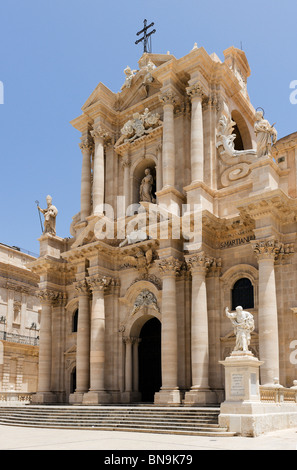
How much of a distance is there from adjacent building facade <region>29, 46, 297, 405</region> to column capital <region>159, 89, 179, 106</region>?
10cm

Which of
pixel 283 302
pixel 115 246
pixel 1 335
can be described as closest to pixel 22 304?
pixel 1 335

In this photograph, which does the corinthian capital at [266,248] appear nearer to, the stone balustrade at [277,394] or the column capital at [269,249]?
the column capital at [269,249]

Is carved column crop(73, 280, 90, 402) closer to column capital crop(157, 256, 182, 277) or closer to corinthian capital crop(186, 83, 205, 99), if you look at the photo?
column capital crop(157, 256, 182, 277)

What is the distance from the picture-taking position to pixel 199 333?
23938 millimetres

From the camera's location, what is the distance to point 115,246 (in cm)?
2969

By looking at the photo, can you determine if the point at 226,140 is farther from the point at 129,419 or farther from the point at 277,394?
the point at 129,419

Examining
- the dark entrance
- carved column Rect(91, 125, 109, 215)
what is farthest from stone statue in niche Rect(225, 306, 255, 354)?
carved column Rect(91, 125, 109, 215)

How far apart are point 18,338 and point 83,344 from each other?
753 inches

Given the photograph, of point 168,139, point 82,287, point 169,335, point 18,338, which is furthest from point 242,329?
point 18,338

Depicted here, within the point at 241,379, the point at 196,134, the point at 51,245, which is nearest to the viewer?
the point at 241,379

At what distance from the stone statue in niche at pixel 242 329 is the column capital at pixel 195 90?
13034 millimetres

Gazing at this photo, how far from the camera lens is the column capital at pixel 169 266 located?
2528 cm

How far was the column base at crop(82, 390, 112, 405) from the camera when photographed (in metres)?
26.9

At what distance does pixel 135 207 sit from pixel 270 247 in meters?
9.78
